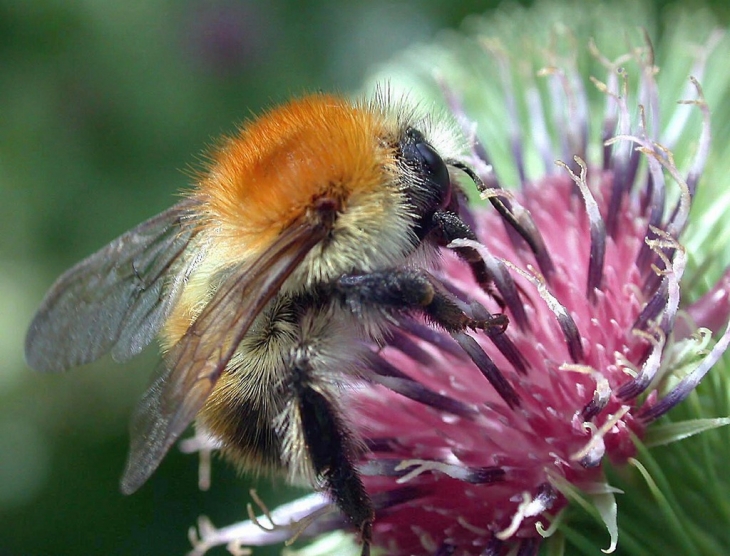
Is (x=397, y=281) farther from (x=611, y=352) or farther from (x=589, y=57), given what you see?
(x=589, y=57)

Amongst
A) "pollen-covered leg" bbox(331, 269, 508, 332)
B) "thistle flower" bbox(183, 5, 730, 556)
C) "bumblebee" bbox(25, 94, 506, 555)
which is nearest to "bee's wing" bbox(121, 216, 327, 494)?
"bumblebee" bbox(25, 94, 506, 555)

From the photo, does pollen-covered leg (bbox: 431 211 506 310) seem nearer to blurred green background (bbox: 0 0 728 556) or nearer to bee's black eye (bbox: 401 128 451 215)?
bee's black eye (bbox: 401 128 451 215)

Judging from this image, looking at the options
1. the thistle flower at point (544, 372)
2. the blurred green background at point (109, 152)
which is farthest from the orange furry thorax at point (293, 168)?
the blurred green background at point (109, 152)

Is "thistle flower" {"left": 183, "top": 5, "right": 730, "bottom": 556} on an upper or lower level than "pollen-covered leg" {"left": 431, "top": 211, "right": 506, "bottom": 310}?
lower

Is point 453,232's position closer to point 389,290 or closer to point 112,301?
point 389,290

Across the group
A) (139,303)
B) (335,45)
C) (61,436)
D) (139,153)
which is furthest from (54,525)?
(335,45)

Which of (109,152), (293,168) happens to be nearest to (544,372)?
(293,168)

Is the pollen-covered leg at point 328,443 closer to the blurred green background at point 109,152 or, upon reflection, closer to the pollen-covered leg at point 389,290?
the pollen-covered leg at point 389,290
